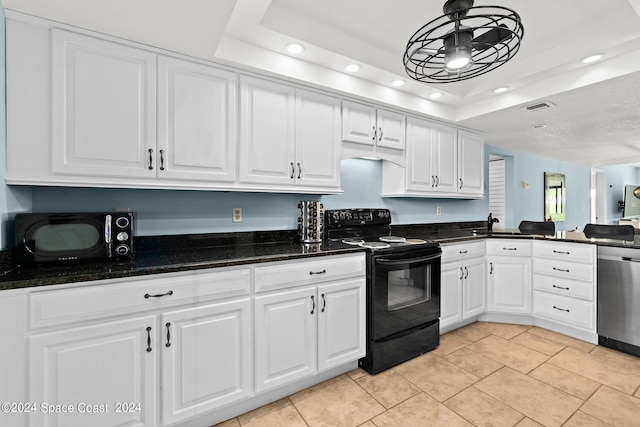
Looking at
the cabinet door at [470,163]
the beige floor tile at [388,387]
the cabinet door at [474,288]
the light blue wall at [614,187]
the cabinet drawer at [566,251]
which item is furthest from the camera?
the light blue wall at [614,187]

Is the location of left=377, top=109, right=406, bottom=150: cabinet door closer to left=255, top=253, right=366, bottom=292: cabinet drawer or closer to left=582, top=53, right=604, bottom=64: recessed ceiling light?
left=255, top=253, right=366, bottom=292: cabinet drawer

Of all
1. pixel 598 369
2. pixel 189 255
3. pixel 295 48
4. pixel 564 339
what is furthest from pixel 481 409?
pixel 295 48

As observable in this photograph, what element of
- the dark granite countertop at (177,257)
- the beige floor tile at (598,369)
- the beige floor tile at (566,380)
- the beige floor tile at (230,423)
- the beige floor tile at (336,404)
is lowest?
the beige floor tile at (230,423)

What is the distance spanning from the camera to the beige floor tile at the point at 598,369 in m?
2.05

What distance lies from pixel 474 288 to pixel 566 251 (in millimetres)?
904

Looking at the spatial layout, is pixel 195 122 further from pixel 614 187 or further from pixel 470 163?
pixel 614 187

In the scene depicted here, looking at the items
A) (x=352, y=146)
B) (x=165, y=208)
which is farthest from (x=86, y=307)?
(x=352, y=146)

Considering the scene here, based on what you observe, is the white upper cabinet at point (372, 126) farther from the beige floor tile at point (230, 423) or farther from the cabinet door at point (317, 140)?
the beige floor tile at point (230, 423)

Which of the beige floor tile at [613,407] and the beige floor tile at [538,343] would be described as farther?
the beige floor tile at [538,343]

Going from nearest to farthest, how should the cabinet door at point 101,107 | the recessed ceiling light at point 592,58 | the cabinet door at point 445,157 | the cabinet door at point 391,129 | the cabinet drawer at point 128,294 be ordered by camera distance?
the cabinet drawer at point 128,294 < the cabinet door at point 101,107 < the recessed ceiling light at point 592,58 < the cabinet door at point 391,129 < the cabinet door at point 445,157

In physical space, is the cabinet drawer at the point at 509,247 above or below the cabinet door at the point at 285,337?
above

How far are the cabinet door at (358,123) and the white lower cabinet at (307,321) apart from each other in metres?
1.14

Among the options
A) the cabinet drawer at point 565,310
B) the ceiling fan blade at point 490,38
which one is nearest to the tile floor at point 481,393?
the cabinet drawer at point 565,310

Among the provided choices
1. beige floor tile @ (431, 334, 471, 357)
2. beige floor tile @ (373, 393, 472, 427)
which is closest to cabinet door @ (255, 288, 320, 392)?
beige floor tile @ (373, 393, 472, 427)
